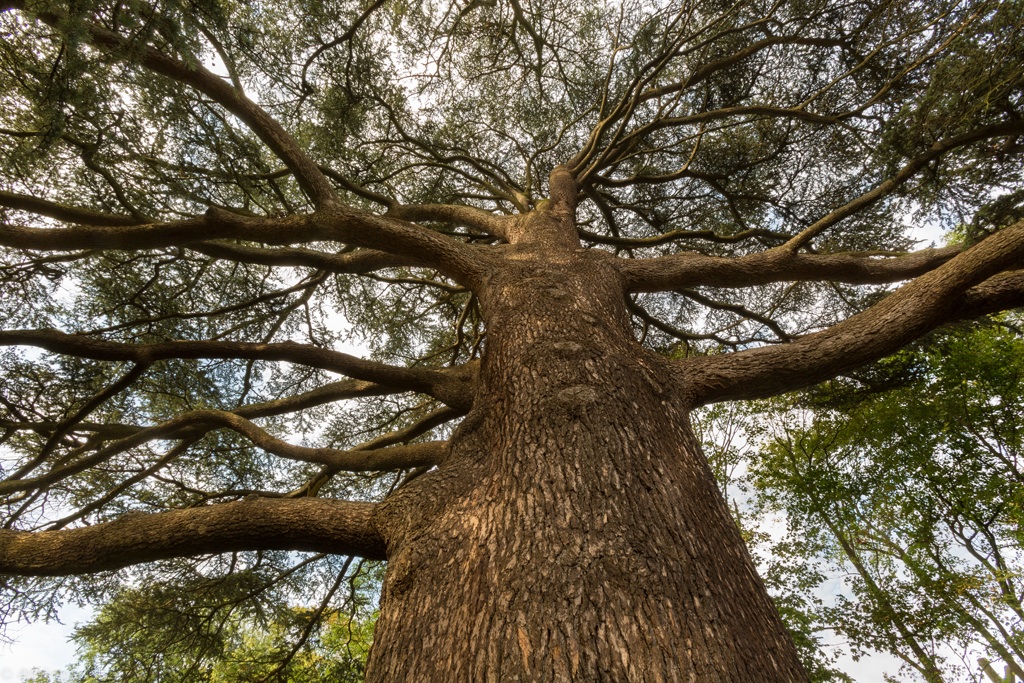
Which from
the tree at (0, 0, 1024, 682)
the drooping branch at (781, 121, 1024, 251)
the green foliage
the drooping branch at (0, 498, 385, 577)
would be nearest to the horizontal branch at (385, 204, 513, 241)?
the tree at (0, 0, 1024, 682)

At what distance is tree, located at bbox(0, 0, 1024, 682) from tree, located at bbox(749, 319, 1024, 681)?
3223 millimetres

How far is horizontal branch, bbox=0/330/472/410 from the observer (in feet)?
9.36

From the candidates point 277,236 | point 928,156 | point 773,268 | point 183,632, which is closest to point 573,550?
point 277,236

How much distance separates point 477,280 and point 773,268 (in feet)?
6.18

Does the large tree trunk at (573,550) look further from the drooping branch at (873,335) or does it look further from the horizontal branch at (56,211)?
the horizontal branch at (56,211)

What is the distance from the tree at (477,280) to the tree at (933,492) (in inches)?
127

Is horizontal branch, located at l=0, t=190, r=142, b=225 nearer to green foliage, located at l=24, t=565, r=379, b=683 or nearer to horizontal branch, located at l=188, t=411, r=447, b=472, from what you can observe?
horizontal branch, located at l=188, t=411, r=447, b=472

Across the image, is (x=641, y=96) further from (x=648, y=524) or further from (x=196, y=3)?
(x=648, y=524)

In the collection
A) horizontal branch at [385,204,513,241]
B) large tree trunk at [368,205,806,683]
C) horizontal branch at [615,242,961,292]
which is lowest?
large tree trunk at [368,205,806,683]

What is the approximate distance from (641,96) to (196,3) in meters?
4.42

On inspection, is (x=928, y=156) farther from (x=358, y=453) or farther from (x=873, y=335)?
(x=358, y=453)

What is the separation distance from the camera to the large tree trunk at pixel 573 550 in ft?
3.27

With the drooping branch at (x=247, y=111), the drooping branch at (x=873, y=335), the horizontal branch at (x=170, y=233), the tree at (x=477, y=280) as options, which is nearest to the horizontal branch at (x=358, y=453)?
the tree at (x=477, y=280)

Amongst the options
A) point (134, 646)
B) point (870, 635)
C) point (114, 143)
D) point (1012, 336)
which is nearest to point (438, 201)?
point (114, 143)
